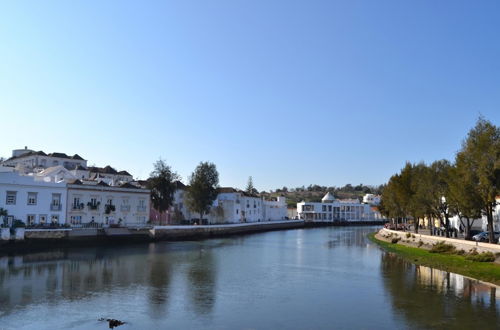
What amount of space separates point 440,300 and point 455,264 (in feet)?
37.9

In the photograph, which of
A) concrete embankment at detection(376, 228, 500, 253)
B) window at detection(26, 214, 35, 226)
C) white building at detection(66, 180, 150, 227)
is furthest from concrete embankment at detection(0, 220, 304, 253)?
concrete embankment at detection(376, 228, 500, 253)

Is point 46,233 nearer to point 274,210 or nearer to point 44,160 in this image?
point 44,160

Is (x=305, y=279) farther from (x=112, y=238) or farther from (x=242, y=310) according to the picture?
(x=112, y=238)

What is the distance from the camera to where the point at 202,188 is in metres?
80.8

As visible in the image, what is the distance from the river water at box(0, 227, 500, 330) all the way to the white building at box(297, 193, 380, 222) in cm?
11843

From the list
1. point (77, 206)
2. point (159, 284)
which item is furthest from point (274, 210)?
point (159, 284)

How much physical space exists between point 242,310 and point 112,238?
3985 centimetres

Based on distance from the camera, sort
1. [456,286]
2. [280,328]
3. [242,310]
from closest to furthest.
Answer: [280,328], [242,310], [456,286]

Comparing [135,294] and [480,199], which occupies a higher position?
[480,199]

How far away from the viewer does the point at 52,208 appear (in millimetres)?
55688

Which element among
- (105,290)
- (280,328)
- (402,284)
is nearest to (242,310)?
(280,328)

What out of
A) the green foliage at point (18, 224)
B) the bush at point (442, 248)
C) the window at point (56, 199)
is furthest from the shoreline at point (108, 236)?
the bush at point (442, 248)

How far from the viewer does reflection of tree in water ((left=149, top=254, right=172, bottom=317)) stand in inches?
826

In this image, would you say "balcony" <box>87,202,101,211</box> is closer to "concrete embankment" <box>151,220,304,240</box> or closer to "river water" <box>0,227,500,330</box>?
"concrete embankment" <box>151,220,304,240</box>
